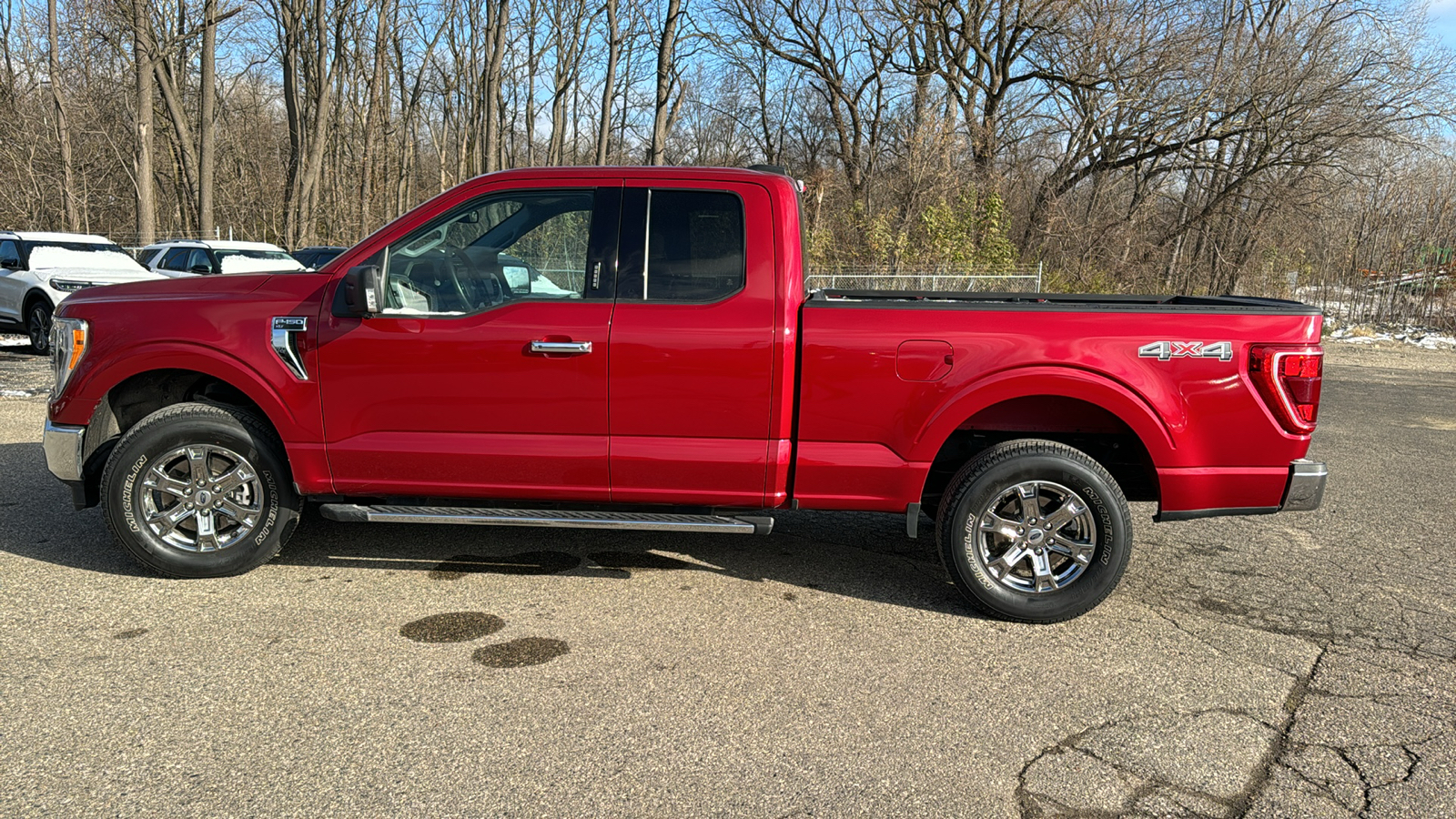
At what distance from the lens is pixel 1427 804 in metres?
3.01

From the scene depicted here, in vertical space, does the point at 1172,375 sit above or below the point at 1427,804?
above

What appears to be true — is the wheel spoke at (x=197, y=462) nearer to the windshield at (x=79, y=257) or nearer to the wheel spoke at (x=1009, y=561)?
the wheel spoke at (x=1009, y=561)

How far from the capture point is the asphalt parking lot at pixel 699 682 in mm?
3010

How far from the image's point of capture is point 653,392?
4484 millimetres

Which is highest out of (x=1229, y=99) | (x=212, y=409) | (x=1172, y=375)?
(x=1229, y=99)

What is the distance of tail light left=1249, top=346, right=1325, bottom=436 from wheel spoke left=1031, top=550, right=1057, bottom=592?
1.22m

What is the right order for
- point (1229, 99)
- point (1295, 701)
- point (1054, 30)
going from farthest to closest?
point (1054, 30), point (1229, 99), point (1295, 701)

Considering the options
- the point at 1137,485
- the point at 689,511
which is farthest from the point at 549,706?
the point at 1137,485

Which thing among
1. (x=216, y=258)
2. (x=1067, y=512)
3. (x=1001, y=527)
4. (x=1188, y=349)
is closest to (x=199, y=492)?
(x=1001, y=527)

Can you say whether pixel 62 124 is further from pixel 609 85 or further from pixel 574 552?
pixel 574 552

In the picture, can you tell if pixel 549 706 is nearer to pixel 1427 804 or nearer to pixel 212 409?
pixel 212 409

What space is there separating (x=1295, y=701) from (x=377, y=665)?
3.60 meters

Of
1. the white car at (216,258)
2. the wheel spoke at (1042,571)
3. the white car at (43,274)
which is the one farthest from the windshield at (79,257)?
the wheel spoke at (1042,571)

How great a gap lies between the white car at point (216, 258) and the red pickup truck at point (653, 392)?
13.0 m
